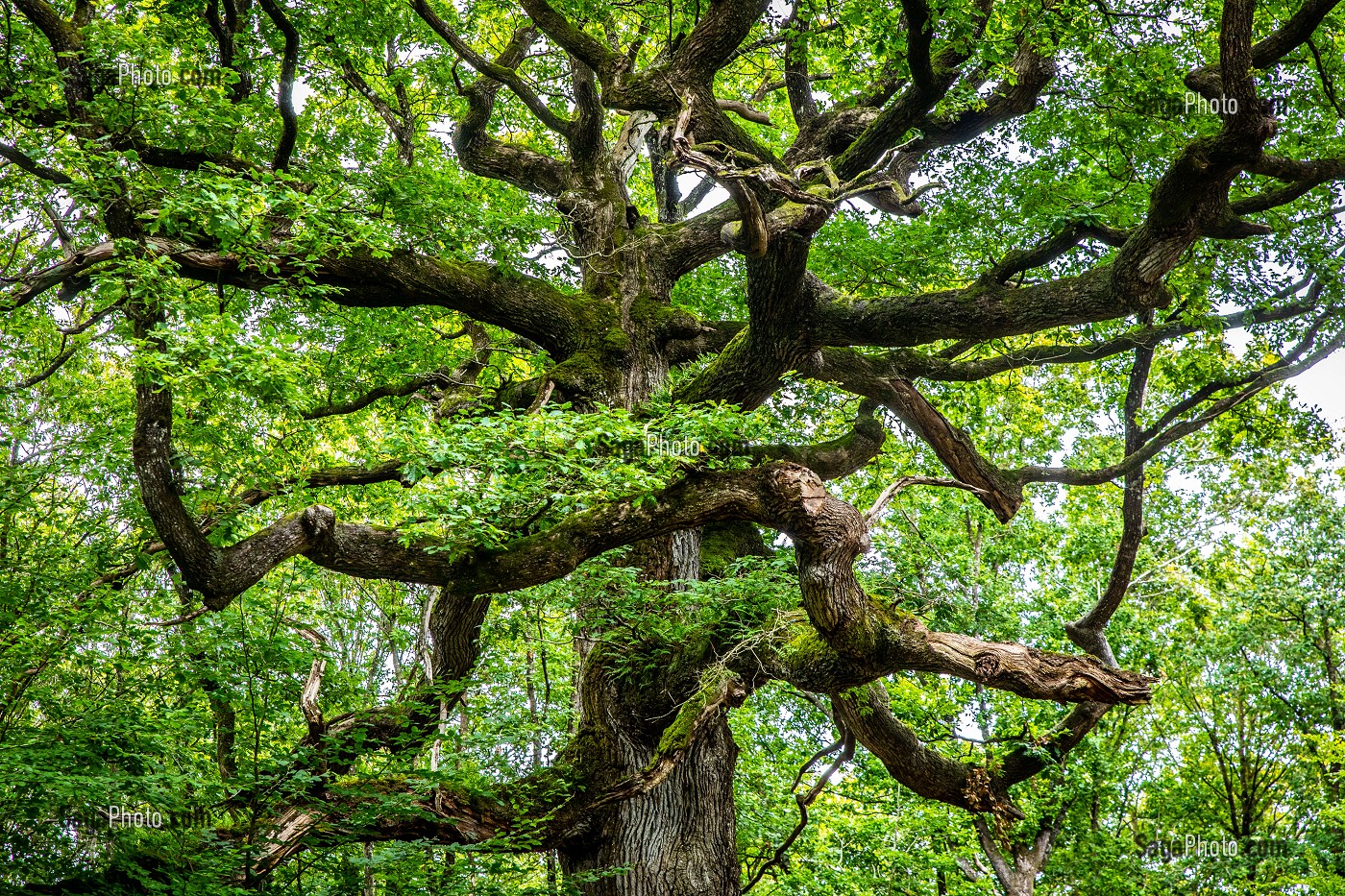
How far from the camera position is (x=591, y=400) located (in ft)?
28.5

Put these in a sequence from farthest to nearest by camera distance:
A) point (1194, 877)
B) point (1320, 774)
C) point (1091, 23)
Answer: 1. point (1320, 774)
2. point (1194, 877)
3. point (1091, 23)

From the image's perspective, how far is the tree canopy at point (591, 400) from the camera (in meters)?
6.32

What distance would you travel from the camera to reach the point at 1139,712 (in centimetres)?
1723

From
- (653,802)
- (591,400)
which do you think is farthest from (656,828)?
(591,400)

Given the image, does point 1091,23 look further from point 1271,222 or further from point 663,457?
point 663,457

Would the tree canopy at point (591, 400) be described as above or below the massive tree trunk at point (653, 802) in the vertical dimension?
above

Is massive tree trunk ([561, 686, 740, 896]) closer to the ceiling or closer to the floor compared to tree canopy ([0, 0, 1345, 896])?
closer to the floor

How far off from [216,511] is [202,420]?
1321mm

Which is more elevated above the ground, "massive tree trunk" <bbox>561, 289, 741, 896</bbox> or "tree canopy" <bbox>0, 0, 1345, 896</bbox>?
"tree canopy" <bbox>0, 0, 1345, 896</bbox>

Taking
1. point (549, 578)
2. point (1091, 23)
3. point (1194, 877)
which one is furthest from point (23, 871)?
point (1194, 877)

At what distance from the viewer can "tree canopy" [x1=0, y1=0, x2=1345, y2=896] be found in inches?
249

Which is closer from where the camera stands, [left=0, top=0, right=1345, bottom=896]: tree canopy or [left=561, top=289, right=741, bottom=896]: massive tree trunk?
[left=0, top=0, right=1345, bottom=896]: tree canopy

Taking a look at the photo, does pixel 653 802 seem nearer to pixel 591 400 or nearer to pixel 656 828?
pixel 656 828

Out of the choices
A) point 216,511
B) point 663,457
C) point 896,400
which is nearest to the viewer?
point 663,457
